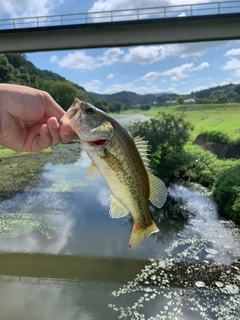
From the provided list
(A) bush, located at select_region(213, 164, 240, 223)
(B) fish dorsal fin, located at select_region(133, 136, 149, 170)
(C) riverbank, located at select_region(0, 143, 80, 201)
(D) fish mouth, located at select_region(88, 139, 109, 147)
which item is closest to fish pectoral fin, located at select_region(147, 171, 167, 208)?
(B) fish dorsal fin, located at select_region(133, 136, 149, 170)

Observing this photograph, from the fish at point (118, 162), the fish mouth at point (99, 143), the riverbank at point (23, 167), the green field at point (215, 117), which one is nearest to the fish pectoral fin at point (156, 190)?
the fish at point (118, 162)

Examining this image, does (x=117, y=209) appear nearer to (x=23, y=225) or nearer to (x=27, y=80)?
(x=23, y=225)

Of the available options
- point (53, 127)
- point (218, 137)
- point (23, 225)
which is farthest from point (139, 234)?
point (218, 137)

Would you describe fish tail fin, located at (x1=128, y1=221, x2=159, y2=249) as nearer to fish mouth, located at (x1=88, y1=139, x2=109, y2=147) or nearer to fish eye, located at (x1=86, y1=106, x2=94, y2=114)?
fish mouth, located at (x1=88, y1=139, x2=109, y2=147)

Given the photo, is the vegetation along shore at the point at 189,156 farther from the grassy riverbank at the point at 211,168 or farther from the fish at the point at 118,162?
the fish at the point at 118,162

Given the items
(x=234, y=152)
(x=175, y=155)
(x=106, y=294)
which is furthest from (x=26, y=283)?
(x=234, y=152)

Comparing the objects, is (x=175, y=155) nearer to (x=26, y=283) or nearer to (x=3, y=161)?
(x=26, y=283)
